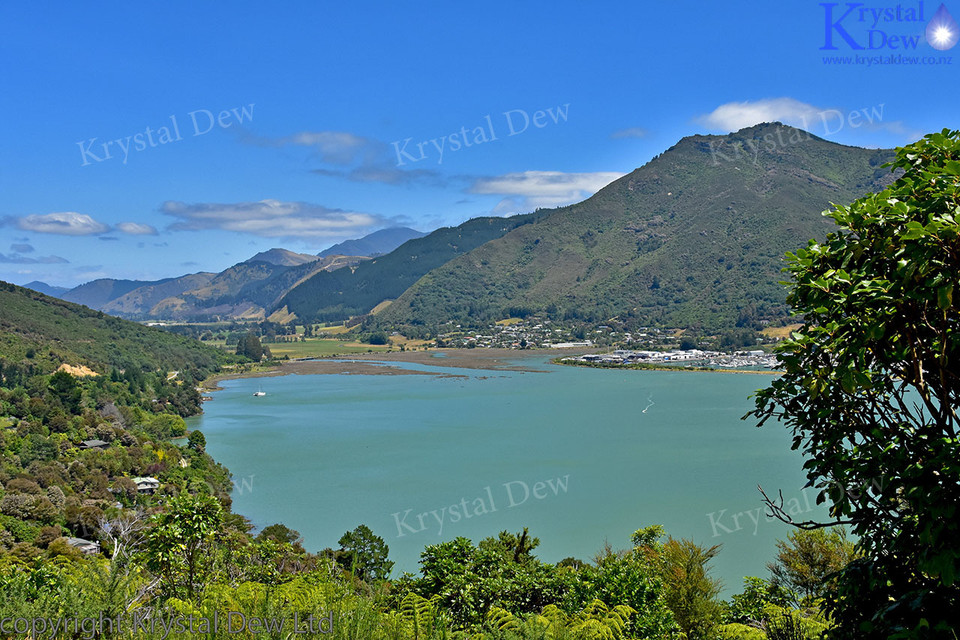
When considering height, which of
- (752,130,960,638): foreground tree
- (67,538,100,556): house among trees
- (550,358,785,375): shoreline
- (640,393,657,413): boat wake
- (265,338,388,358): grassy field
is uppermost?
(752,130,960,638): foreground tree

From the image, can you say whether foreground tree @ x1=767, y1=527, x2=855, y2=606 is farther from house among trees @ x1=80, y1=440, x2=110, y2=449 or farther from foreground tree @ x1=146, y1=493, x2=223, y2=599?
house among trees @ x1=80, y1=440, x2=110, y2=449

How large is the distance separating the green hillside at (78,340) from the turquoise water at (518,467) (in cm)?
1200

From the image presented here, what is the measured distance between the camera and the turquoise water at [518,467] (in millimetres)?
21078

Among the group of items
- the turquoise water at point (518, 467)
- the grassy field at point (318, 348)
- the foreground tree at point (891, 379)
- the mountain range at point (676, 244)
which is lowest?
the turquoise water at point (518, 467)

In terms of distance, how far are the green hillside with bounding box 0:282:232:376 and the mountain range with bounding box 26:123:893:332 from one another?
6567 centimetres

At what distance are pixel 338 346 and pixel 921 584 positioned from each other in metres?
111

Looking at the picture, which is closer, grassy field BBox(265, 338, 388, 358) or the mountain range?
grassy field BBox(265, 338, 388, 358)

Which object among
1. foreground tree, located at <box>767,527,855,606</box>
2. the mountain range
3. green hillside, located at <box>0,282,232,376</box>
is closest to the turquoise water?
foreground tree, located at <box>767,527,855,606</box>

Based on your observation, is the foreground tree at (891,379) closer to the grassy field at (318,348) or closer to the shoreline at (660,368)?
the shoreline at (660,368)

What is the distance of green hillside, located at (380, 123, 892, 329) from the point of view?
373 feet

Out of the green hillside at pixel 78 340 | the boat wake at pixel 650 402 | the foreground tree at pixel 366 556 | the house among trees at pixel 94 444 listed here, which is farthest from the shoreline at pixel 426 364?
the foreground tree at pixel 366 556

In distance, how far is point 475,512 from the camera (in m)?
22.6

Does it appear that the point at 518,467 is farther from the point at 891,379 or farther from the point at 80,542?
the point at 891,379

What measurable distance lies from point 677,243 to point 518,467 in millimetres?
115446
